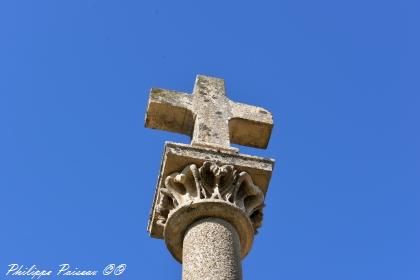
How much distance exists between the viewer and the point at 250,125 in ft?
31.5

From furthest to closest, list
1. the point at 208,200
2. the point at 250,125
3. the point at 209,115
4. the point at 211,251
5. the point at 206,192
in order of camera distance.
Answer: the point at 250,125 < the point at 209,115 < the point at 206,192 < the point at 208,200 < the point at 211,251

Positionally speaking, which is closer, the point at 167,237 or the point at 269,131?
the point at 167,237

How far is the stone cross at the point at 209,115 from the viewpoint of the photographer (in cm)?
909

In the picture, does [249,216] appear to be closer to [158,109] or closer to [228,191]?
[228,191]

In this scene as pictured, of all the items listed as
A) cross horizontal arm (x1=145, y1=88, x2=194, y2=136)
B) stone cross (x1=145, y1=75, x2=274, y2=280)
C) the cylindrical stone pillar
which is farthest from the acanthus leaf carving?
cross horizontal arm (x1=145, y1=88, x2=194, y2=136)

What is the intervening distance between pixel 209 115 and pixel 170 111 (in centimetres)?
55

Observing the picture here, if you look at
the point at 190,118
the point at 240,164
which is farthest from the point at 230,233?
the point at 190,118

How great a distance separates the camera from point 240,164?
802 centimetres

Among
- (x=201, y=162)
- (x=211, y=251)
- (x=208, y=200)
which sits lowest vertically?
(x=211, y=251)

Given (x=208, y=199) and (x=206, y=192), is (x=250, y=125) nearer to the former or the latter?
(x=206, y=192)

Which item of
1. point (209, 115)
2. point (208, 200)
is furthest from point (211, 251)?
point (209, 115)

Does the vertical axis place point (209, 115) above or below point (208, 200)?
above

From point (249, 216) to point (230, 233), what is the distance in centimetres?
55

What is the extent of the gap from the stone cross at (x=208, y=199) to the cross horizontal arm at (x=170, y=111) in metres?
0.02
